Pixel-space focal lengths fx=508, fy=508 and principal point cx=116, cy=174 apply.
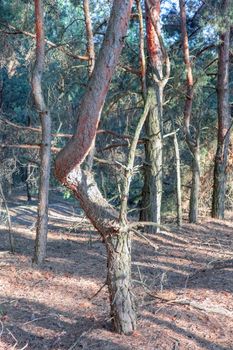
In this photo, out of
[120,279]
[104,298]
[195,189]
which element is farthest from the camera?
[195,189]

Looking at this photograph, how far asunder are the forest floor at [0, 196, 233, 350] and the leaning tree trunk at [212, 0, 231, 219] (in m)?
4.07

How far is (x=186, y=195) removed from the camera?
685 inches

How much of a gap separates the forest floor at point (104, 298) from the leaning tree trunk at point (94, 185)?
19cm

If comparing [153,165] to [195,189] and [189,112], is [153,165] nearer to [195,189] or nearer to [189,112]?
[189,112]

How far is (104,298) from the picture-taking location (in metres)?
6.91

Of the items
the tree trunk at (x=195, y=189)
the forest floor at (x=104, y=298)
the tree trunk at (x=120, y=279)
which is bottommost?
the forest floor at (x=104, y=298)

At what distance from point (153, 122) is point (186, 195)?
19.6ft

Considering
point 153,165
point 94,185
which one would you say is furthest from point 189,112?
point 94,185

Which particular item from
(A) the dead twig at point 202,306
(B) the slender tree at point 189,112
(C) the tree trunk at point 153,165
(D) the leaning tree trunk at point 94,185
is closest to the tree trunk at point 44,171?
(A) the dead twig at point 202,306

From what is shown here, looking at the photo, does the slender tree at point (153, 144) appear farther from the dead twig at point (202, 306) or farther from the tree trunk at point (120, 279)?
the tree trunk at point (120, 279)

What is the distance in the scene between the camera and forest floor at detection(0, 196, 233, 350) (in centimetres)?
502

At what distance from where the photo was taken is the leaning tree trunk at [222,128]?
14.6m

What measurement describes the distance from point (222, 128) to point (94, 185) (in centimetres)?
1084

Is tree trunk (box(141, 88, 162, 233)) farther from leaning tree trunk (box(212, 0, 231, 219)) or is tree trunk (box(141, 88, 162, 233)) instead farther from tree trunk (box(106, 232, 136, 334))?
tree trunk (box(106, 232, 136, 334))
